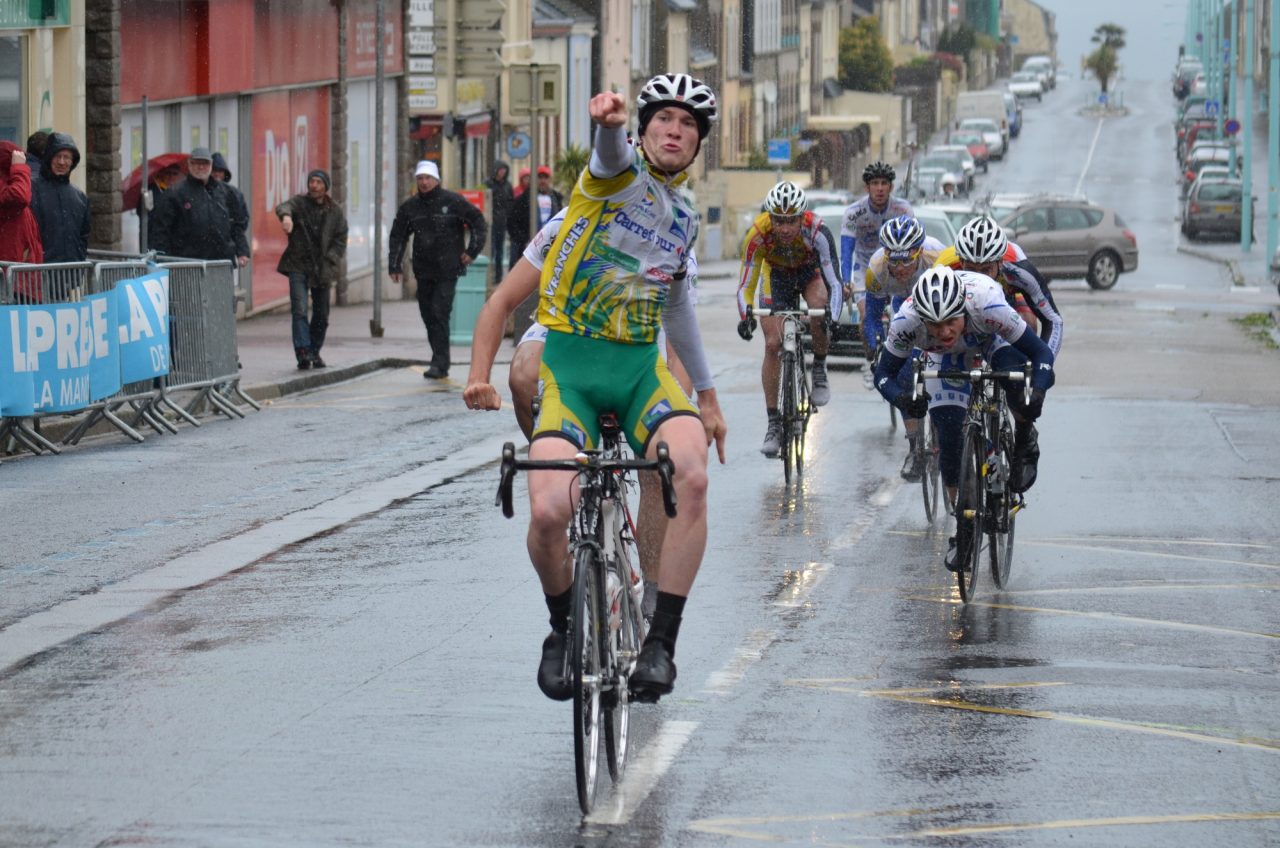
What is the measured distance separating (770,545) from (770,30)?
292 feet

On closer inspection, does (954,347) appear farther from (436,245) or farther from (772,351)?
(436,245)

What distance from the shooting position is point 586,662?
6.26 metres

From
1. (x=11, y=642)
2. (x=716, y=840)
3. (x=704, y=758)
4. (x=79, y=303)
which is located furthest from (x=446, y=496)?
(x=716, y=840)

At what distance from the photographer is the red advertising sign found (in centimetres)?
2988

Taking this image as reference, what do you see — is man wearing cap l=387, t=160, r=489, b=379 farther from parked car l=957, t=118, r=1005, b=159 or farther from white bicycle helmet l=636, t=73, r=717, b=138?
parked car l=957, t=118, r=1005, b=159

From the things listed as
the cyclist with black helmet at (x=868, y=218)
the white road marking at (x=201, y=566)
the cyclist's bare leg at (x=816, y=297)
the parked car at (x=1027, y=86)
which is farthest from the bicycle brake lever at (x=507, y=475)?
the parked car at (x=1027, y=86)

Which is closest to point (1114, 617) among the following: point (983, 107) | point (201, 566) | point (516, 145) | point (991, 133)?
point (201, 566)

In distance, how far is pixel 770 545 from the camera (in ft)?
38.4

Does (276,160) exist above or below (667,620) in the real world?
above

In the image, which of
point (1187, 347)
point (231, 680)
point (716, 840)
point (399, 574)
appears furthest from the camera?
point (1187, 347)

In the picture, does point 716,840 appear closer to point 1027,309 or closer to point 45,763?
point 45,763

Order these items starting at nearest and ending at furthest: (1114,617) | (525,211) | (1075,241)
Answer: (1114,617), (525,211), (1075,241)

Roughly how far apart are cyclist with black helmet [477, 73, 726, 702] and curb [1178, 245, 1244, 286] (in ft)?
139

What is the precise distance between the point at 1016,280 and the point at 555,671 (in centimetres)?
536
